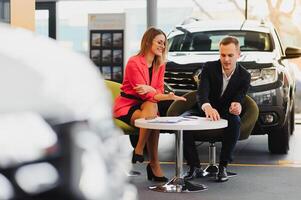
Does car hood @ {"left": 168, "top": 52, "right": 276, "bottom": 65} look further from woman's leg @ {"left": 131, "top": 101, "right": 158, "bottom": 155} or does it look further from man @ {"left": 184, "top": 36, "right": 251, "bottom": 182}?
woman's leg @ {"left": 131, "top": 101, "right": 158, "bottom": 155}

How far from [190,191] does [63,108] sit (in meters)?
3.39

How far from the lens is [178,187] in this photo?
4.07 metres

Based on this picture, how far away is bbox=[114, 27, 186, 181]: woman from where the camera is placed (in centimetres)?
427

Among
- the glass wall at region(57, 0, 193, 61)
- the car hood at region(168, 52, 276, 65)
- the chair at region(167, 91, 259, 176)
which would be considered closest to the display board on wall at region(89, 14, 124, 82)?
the glass wall at region(57, 0, 193, 61)

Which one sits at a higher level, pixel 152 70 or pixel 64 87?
pixel 64 87

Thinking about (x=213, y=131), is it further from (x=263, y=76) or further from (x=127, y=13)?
(x=127, y=13)

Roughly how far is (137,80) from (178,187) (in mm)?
872

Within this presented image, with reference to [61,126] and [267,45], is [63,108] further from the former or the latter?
[267,45]

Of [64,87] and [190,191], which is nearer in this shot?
[64,87]

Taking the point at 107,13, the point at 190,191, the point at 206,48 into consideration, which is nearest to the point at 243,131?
the point at 190,191

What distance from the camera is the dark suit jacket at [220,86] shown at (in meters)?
4.42

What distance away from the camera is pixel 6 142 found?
0.70m

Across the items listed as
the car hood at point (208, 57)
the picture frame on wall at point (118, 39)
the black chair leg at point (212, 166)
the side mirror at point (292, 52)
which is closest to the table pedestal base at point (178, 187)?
the black chair leg at point (212, 166)

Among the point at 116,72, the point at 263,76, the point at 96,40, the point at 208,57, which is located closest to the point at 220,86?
the point at 263,76
